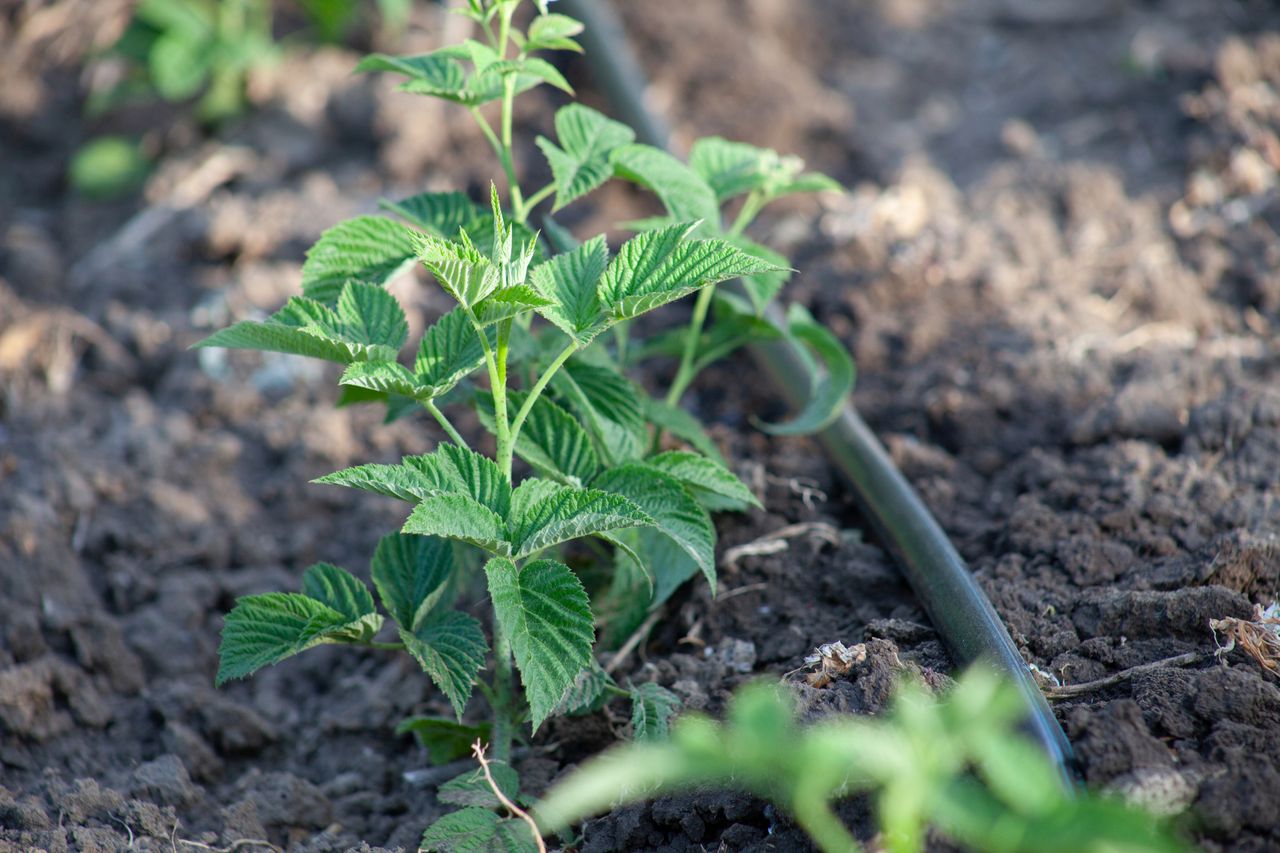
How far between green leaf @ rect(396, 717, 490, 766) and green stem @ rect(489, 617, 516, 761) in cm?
3

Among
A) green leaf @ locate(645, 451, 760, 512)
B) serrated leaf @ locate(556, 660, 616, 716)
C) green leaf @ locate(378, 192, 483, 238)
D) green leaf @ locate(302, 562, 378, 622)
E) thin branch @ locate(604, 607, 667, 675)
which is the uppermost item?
green leaf @ locate(378, 192, 483, 238)

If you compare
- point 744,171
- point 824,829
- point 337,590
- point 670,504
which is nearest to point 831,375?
point 744,171

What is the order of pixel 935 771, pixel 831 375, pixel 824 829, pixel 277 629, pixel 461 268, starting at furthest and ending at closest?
pixel 831 375 → pixel 277 629 → pixel 461 268 → pixel 824 829 → pixel 935 771

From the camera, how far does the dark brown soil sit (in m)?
1.54

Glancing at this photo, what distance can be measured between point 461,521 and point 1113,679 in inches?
33.3

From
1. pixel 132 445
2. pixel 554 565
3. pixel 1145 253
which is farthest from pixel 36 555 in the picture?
pixel 1145 253

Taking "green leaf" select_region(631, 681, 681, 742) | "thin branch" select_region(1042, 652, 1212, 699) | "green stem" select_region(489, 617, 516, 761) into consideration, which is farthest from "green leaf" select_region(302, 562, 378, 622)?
"thin branch" select_region(1042, 652, 1212, 699)

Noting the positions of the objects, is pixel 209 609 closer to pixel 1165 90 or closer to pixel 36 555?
pixel 36 555

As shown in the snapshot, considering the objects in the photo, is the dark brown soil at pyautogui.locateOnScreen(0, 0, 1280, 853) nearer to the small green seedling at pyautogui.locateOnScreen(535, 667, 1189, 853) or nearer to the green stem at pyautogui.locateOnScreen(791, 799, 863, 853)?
the green stem at pyautogui.locateOnScreen(791, 799, 863, 853)

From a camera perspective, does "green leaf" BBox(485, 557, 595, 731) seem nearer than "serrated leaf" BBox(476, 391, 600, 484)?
Yes

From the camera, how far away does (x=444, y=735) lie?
5.33 ft

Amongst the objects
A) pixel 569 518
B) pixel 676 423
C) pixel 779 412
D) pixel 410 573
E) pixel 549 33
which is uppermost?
pixel 549 33

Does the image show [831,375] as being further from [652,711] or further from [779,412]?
[652,711]

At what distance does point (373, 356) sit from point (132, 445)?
1251 millimetres
